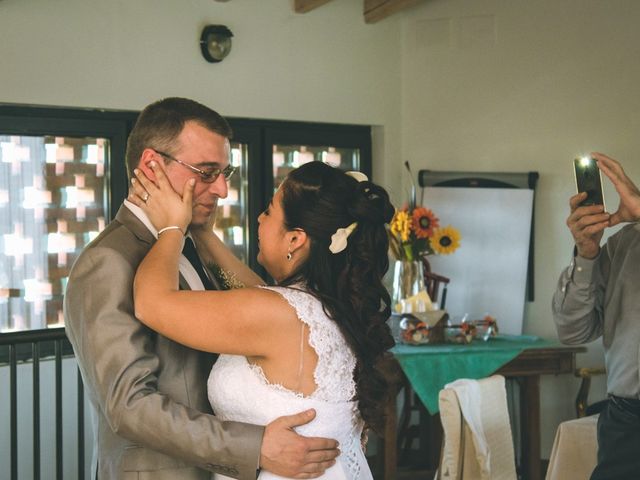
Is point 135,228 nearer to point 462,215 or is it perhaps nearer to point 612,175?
point 612,175

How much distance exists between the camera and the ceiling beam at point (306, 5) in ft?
17.6

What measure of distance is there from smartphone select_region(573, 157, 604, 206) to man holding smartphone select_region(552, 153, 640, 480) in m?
0.02

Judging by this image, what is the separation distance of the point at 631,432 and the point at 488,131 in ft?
10.8

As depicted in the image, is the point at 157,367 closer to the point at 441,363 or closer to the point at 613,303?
the point at 613,303

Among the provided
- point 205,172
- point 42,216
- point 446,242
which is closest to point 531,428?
point 446,242

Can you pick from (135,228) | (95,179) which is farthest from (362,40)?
(135,228)

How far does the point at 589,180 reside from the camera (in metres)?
2.75

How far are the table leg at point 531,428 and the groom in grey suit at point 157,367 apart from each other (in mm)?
3253

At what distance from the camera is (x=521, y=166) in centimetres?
567

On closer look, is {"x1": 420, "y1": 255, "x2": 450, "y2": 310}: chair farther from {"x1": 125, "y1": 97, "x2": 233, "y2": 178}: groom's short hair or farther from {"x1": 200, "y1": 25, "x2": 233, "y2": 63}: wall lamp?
{"x1": 125, "y1": 97, "x2": 233, "y2": 178}: groom's short hair

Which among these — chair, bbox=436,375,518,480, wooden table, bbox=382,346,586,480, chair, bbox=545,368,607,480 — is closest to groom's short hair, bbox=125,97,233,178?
chair, bbox=436,375,518,480

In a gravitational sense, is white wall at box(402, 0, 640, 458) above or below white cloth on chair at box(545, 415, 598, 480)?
above

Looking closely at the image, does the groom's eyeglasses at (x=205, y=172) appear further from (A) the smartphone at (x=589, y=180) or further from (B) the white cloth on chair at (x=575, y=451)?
(B) the white cloth on chair at (x=575, y=451)

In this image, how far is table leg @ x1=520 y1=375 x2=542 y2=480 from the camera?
5.05 meters
